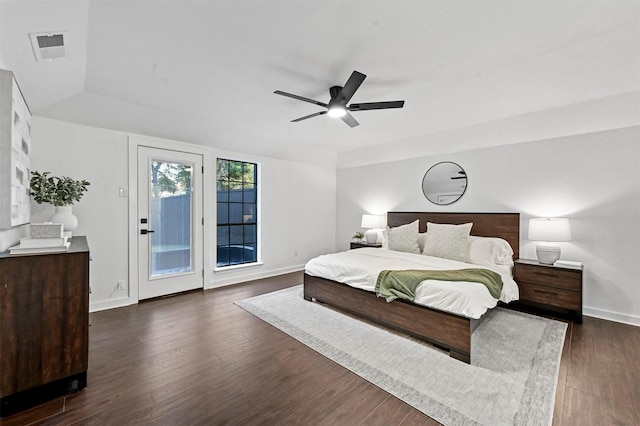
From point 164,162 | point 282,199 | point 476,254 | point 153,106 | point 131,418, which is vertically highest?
point 153,106

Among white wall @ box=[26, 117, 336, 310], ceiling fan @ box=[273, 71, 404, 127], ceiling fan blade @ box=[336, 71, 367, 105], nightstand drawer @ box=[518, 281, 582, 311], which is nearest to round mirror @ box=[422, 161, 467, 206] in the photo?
nightstand drawer @ box=[518, 281, 582, 311]

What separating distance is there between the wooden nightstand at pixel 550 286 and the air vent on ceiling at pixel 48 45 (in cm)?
502

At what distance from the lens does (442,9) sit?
183cm

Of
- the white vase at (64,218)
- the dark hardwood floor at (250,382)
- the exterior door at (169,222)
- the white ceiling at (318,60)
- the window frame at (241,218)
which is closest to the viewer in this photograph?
the dark hardwood floor at (250,382)

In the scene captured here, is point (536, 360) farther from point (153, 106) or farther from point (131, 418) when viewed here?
point (153, 106)

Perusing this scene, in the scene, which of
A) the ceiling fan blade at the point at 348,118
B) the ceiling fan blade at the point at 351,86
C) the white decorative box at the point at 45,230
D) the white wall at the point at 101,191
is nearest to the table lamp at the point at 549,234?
the ceiling fan blade at the point at 348,118

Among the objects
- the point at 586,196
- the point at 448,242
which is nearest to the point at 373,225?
the point at 448,242

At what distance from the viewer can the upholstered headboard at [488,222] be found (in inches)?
155

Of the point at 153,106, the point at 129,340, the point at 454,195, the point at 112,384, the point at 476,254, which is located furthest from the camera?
the point at 454,195

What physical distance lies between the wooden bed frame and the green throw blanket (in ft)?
0.37

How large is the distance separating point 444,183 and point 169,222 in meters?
4.42

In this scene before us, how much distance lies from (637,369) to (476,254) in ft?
5.89

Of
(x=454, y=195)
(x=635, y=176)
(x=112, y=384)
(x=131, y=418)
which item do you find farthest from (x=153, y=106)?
(x=635, y=176)

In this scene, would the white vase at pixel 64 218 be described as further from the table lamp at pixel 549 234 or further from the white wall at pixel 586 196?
the table lamp at pixel 549 234
